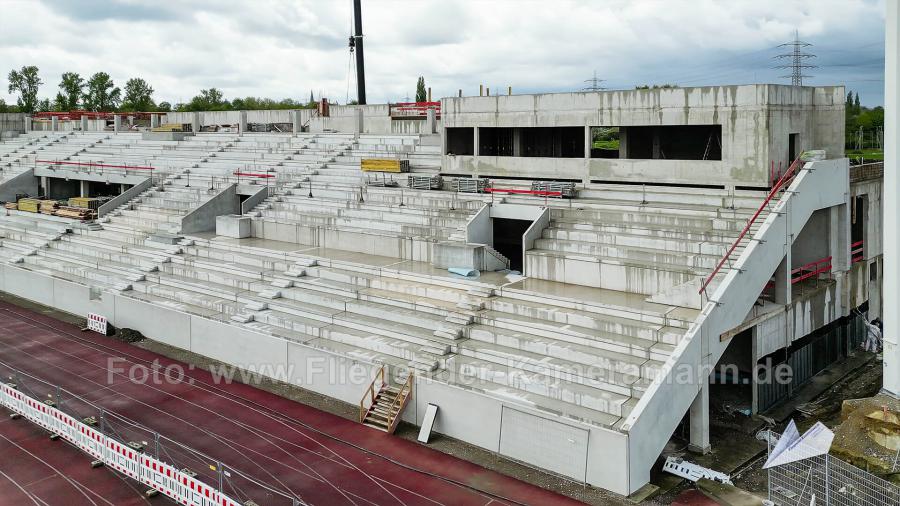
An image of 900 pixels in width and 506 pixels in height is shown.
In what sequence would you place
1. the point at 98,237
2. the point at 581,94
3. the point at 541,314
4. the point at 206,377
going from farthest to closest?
the point at 98,237 < the point at 581,94 < the point at 206,377 < the point at 541,314

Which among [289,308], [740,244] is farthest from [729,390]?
[289,308]

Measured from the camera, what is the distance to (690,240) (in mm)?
19547

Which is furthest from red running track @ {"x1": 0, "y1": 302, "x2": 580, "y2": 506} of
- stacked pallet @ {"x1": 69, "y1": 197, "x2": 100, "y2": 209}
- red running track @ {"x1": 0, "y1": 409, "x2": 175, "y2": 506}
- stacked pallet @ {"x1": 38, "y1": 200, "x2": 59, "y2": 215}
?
stacked pallet @ {"x1": 38, "y1": 200, "x2": 59, "y2": 215}

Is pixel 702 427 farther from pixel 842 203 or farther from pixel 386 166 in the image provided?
pixel 386 166

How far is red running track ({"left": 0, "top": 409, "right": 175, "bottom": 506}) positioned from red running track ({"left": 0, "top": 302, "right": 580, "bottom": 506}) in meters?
1.29

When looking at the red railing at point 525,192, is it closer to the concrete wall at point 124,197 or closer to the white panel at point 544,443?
the white panel at point 544,443

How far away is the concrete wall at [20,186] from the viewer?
4372 cm

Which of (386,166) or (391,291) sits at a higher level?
(386,166)

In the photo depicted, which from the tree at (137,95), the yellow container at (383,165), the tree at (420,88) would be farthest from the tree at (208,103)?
the yellow container at (383,165)

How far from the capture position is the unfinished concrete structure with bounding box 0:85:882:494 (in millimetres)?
15922

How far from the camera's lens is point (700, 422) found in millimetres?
15891

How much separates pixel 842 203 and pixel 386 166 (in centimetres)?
1620

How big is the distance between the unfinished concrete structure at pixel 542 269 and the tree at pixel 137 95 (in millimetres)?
56106

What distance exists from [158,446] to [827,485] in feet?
39.0
